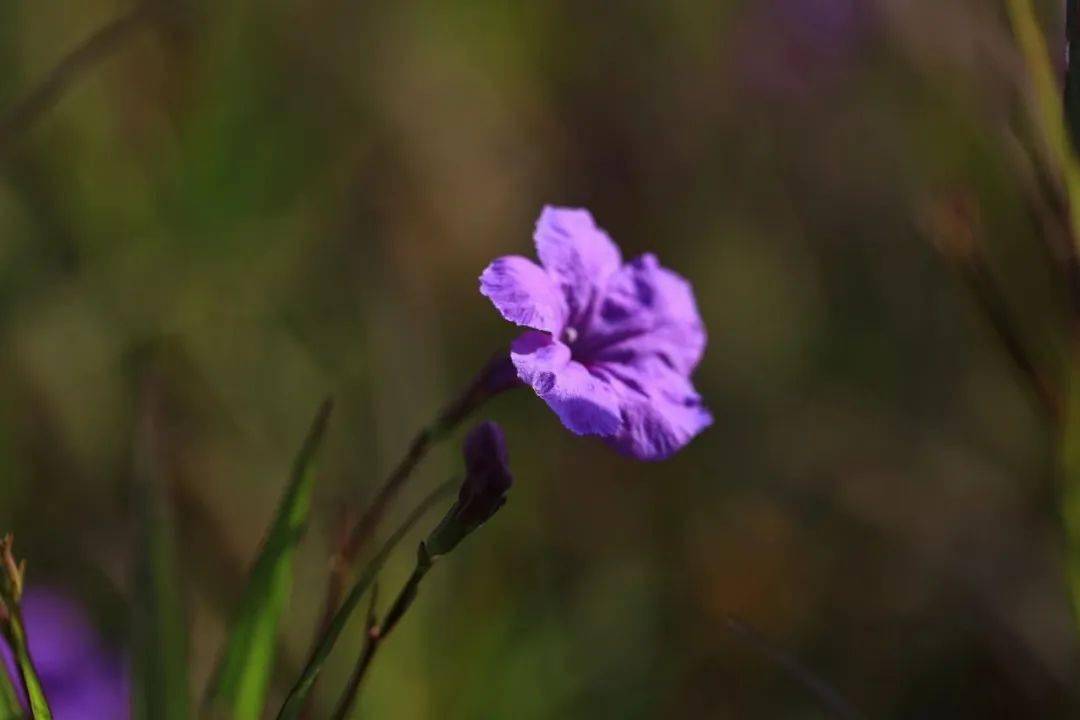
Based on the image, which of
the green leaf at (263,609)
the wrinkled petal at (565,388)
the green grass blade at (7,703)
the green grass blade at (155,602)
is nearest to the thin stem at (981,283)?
the wrinkled petal at (565,388)

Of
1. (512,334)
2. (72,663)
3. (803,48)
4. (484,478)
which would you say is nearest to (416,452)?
(484,478)

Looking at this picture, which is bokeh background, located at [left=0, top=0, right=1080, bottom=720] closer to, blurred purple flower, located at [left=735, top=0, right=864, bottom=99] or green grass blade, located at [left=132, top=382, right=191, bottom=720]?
Result: blurred purple flower, located at [left=735, top=0, right=864, bottom=99]

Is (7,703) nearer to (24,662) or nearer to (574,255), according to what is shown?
(24,662)

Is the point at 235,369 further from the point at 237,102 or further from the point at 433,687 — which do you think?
the point at 433,687

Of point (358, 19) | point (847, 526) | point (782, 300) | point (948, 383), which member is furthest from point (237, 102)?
point (948, 383)

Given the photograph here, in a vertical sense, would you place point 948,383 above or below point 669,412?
below

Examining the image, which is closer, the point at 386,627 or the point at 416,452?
the point at 386,627
